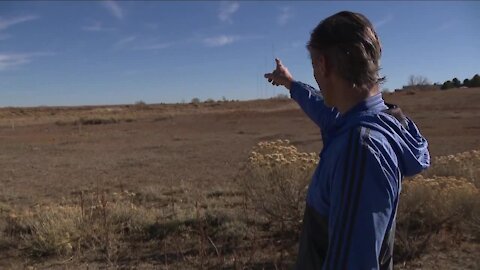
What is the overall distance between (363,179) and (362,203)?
0.20 ft

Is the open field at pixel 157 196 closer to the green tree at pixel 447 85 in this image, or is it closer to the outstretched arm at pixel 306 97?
the outstretched arm at pixel 306 97

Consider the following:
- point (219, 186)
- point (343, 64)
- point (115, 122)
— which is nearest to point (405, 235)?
point (343, 64)


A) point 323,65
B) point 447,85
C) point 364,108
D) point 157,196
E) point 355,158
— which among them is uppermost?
point 447,85

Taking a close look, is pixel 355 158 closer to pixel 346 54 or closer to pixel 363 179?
pixel 363 179

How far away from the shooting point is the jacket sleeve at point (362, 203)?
1345mm

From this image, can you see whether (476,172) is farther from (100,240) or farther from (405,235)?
(100,240)

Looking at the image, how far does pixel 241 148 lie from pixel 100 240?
12557 millimetres

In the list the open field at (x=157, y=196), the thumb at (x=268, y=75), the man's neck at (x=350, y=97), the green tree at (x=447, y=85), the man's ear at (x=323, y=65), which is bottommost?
the open field at (x=157, y=196)

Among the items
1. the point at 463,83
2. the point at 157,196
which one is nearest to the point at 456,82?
the point at 463,83

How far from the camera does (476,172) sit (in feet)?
20.7

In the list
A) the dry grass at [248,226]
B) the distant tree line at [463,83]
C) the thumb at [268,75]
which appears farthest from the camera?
the distant tree line at [463,83]

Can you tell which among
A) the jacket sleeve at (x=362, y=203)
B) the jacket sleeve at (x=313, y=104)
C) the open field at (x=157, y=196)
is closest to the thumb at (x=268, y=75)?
the jacket sleeve at (x=313, y=104)

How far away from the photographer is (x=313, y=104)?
7.77ft

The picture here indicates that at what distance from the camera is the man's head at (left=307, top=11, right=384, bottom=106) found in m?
1.48
